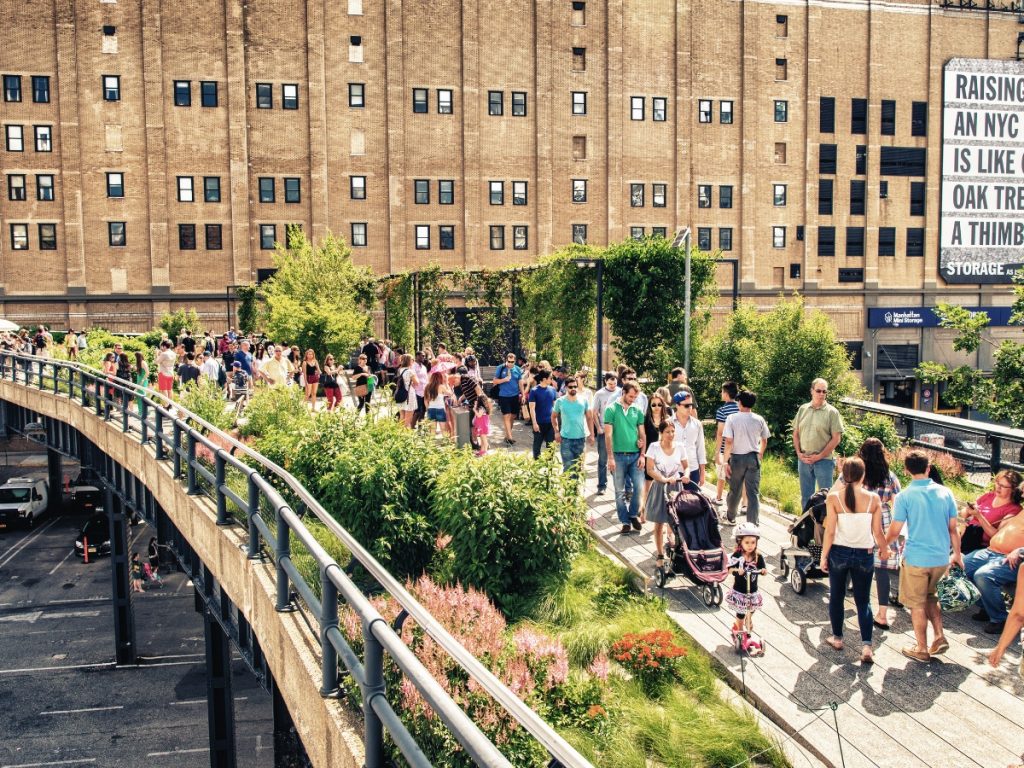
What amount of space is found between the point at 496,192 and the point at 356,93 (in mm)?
9423

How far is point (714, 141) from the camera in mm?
54031

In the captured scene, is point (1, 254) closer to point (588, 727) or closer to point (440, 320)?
point (440, 320)

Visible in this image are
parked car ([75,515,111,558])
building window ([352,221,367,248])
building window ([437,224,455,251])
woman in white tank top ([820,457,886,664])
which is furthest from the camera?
building window ([437,224,455,251])

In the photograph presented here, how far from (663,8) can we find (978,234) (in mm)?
25448

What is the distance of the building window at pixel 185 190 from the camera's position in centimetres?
4909

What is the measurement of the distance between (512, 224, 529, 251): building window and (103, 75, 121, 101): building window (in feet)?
73.3

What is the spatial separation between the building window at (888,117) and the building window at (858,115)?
1.36m

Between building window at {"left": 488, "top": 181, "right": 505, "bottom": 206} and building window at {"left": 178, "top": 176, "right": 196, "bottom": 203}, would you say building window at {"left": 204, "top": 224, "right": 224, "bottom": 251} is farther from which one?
building window at {"left": 488, "top": 181, "right": 505, "bottom": 206}

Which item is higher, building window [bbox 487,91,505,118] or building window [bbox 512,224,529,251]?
building window [bbox 487,91,505,118]

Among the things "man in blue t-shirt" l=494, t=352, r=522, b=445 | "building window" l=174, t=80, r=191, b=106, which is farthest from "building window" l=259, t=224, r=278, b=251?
"man in blue t-shirt" l=494, t=352, r=522, b=445

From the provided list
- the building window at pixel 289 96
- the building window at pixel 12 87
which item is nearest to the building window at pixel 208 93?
the building window at pixel 289 96

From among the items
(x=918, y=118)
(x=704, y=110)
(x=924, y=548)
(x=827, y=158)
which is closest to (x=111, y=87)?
(x=704, y=110)

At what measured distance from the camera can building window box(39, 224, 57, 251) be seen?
159 ft

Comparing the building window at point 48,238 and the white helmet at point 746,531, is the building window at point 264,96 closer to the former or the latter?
the building window at point 48,238
